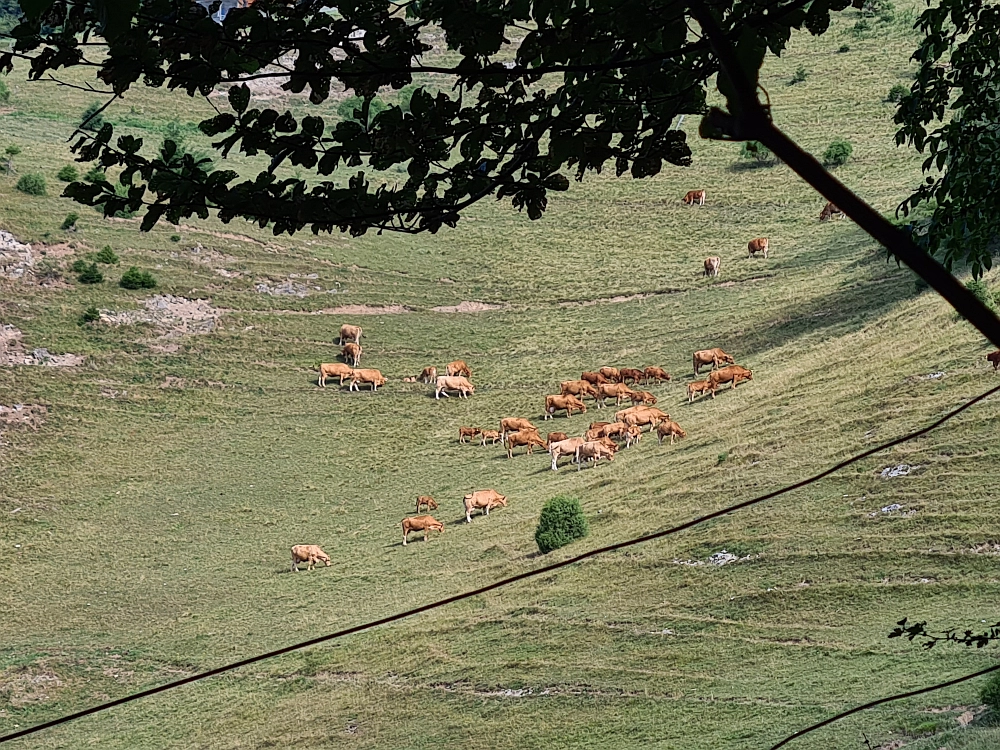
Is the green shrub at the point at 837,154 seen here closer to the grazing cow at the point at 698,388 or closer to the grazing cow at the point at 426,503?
the grazing cow at the point at 698,388

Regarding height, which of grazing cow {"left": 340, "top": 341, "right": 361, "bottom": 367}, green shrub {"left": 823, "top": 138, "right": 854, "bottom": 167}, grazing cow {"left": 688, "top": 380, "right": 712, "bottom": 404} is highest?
green shrub {"left": 823, "top": 138, "right": 854, "bottom": 167}

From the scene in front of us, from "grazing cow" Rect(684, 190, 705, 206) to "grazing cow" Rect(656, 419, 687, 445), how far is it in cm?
2598

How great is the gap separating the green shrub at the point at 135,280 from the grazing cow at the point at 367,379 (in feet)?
29.6

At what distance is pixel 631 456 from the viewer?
30.6 meters

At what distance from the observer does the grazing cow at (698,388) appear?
34.6 meters

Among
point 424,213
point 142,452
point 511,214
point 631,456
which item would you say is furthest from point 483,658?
point 511,214

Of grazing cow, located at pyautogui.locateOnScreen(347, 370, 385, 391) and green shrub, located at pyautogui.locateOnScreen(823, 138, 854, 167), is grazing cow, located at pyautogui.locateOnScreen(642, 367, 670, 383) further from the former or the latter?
green shrub, located at pyautogui.locateOnScreen(823, 138, 854, 167)

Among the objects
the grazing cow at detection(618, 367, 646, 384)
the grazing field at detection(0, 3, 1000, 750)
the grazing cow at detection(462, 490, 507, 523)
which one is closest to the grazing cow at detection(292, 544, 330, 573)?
the grazing field at detection(0, 3, 1000, 750)

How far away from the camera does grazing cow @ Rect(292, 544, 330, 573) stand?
28156 millimetres

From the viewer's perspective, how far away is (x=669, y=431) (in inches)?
1209

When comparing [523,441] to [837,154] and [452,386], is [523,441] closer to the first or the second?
[452,386]

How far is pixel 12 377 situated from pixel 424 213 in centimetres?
3797

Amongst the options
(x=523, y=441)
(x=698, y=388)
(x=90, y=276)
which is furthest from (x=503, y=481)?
(x=90, y=276)

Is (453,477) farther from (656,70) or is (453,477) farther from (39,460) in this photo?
(656,70)
